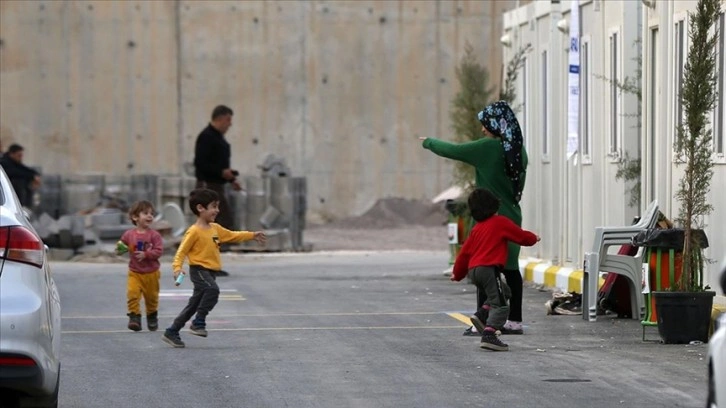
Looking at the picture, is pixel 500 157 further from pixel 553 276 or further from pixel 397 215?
pixel 397 215

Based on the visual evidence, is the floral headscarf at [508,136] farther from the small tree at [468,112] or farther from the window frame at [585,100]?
the small tree at [468,112]

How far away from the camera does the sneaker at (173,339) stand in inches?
→ 463

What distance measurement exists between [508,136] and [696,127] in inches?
65.0

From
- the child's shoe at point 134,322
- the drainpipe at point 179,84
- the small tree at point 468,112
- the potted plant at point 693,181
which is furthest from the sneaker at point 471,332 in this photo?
the drainpipe at point 179,84

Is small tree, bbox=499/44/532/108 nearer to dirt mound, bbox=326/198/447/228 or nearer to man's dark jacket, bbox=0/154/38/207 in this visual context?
man's dark jacket, bbox=0/154/38/207

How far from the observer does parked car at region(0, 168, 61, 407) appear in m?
7.12

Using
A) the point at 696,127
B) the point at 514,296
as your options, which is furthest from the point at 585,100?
the point at 696,127

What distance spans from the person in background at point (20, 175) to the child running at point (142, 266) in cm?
1079

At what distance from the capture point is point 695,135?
11.7m

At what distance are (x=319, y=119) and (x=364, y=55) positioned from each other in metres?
1.51

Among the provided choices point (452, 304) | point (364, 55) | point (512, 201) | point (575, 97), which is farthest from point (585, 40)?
point (364, 55)

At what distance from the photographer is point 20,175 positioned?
23734mm

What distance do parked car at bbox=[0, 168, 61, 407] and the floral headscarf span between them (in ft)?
18.8

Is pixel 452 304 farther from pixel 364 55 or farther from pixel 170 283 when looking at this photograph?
pixel 364 55
